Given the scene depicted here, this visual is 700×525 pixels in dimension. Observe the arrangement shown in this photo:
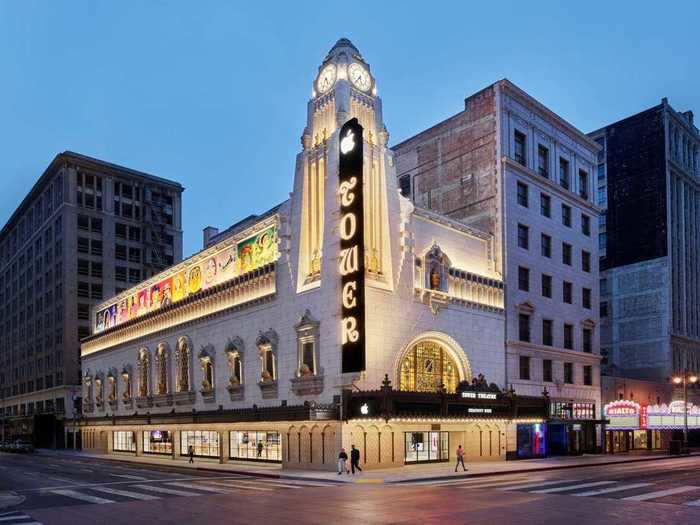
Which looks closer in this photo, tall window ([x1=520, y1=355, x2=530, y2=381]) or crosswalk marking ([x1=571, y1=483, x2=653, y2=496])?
crosswalk marking ([x1=571, y1=483, x2=653, y2=496])

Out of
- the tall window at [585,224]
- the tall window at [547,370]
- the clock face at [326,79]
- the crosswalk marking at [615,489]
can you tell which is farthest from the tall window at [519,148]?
the crosswalk marking at [615,489]

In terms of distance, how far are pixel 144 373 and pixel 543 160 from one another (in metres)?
Answer: 40.7

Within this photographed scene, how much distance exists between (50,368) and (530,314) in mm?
78219

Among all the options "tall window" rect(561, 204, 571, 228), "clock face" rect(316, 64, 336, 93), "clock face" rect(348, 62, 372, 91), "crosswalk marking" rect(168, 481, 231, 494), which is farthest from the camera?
"tall window" rect(561, 204, 571, 228)

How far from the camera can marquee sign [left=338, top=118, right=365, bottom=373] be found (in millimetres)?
40906

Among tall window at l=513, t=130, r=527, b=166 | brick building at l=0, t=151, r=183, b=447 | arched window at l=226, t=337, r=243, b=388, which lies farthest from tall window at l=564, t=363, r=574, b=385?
brick building at l=0, t=151, r=183, b=447

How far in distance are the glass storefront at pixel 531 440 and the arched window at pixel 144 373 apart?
3406cm

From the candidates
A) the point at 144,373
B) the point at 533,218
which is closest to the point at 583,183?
the point at 533,218

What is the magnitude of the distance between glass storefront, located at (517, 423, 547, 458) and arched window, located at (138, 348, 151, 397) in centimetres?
3406

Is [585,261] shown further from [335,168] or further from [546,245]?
[335,168]

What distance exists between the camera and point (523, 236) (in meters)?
55.2

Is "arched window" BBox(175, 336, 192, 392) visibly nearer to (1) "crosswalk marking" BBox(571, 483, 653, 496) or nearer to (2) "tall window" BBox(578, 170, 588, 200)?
(2) "tall window" BBox(578, 170, 588, 200)

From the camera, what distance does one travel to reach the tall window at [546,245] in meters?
57.0

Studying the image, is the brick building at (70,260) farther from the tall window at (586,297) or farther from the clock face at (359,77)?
the clock face at (359,77)
